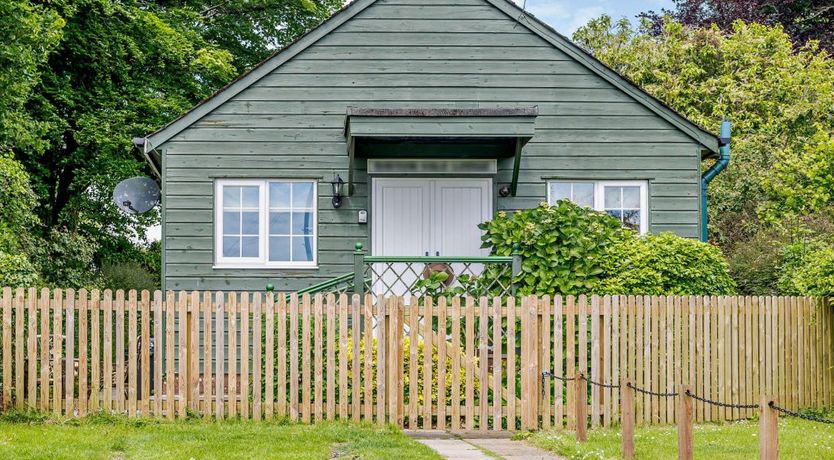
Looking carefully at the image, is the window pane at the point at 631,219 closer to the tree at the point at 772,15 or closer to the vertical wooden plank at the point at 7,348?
the vertical wooden plank at the point at 7,348

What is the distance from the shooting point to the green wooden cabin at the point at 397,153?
45.4 ft

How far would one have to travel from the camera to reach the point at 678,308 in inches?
409

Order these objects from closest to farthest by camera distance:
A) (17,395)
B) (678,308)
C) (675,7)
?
(17,395) < (678,308) < (675,7)

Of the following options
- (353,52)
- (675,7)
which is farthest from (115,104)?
(675,7)

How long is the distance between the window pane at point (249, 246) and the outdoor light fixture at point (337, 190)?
1.32m

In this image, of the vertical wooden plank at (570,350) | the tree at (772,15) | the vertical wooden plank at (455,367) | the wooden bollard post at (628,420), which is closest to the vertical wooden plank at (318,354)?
the vertical wooden plank at (455,367)

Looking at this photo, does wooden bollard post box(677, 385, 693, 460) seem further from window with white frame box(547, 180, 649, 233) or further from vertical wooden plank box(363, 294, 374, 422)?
window with white frame box(547, 180, 649, 233)

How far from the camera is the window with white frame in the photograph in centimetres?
1414

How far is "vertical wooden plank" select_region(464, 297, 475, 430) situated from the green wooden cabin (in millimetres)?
4238

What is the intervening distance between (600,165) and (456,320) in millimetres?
5312

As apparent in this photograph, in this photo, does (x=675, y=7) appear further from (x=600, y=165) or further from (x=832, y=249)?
(x=832, y=249)

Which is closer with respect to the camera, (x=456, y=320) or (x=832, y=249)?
(x=456, y=320)

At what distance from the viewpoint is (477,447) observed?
8664 mm

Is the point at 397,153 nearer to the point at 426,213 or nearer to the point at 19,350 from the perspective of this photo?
the point at 426,213
